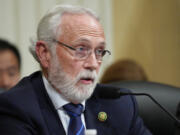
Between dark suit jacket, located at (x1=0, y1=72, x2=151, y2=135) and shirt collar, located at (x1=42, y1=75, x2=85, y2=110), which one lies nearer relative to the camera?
dark suit jacket, located at (x1=0, y1=72, x2=151, y2=135)

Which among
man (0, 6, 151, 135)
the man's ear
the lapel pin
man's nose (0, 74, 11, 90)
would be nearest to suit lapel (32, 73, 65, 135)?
man (0, 6, 151, 135)

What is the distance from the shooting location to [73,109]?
1.48 m

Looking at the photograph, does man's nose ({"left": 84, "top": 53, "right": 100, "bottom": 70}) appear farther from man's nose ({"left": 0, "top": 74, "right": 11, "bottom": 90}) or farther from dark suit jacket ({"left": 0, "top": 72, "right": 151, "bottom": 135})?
man's nose ({"left": 0, "top": 74, "right": 11, "bottom": 90})

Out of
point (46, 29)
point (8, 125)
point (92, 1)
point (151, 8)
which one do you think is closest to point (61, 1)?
point (92, 1)

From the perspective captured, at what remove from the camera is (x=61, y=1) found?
3619 mm

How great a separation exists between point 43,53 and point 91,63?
0.24m

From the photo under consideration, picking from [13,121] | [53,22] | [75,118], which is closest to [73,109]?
[75,118]

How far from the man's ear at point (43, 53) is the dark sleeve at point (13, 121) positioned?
0.85ft

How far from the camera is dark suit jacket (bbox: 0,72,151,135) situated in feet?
4.45

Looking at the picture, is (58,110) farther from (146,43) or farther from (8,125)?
(146,43)

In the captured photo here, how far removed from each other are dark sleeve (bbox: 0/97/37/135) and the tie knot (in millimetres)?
189

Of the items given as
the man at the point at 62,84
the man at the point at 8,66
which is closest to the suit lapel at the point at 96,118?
the man at the point at 62,84

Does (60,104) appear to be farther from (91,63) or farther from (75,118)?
(91,63)

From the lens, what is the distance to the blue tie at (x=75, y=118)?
4.65ft
